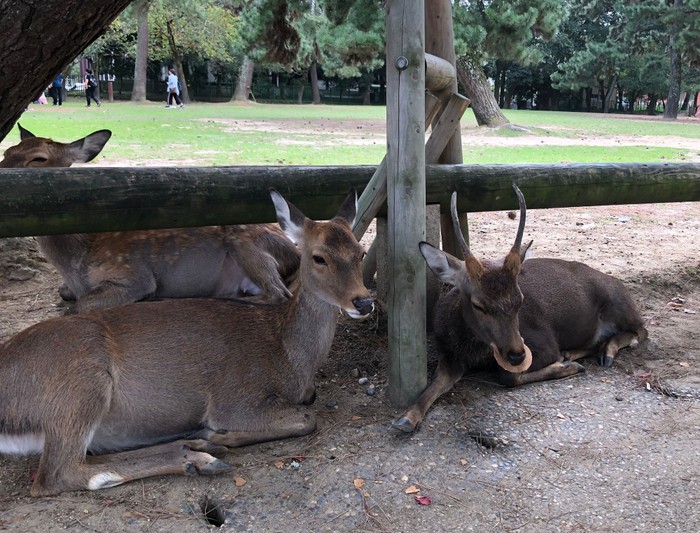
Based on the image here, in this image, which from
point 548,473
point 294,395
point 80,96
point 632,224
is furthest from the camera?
point 80,96

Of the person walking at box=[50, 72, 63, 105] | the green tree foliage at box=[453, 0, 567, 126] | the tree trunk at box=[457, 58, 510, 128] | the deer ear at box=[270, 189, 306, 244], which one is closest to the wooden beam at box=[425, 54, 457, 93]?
the deer ear at box=[270, 189, 306, 244]

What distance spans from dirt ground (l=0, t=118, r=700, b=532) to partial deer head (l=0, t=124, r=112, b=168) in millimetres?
1239

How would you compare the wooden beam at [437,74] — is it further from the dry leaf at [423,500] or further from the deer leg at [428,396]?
the dry leaf at [423,500]

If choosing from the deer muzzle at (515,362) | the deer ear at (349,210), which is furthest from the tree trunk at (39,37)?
the deer muzzle at (515,362)

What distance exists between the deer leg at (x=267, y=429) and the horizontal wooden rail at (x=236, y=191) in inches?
51.0

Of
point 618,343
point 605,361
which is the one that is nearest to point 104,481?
point 605,361

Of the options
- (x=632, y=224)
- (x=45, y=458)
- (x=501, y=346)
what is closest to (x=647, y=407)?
(x=501, y=346)

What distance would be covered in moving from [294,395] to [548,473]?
145cm

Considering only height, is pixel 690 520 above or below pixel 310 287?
below

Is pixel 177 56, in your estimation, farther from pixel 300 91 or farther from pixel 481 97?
pixel 481 97

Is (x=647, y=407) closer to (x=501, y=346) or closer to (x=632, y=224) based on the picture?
(x=501, y=346)

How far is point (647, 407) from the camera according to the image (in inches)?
169

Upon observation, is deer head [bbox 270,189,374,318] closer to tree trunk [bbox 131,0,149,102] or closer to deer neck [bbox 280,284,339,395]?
deer neck [bbox 280,284,339,395]

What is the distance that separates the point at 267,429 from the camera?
3877 millimetres
